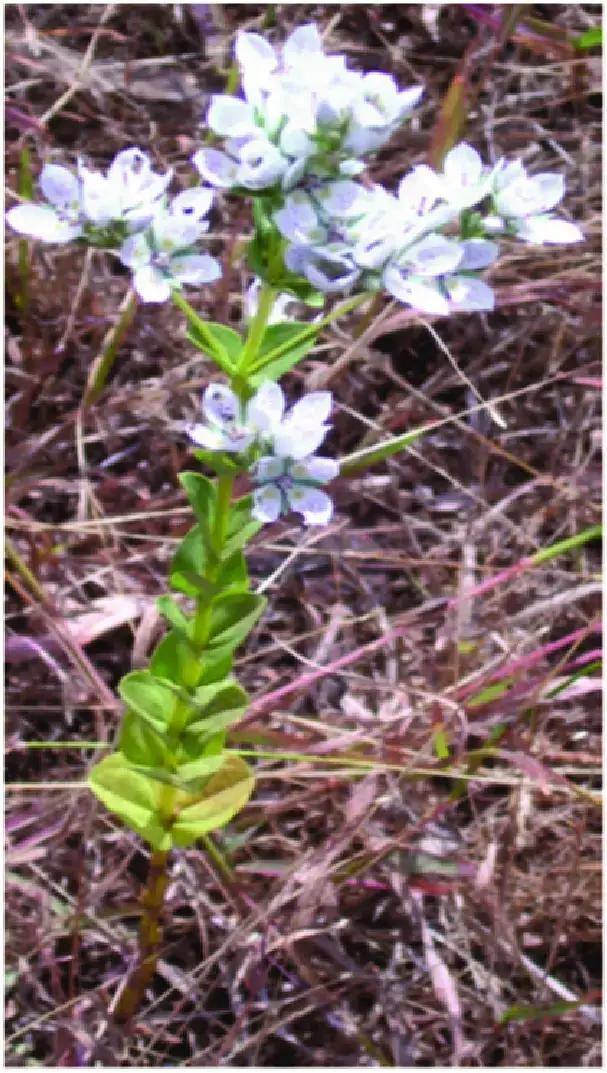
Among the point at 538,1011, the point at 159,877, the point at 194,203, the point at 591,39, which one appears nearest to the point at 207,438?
the point at 194,203

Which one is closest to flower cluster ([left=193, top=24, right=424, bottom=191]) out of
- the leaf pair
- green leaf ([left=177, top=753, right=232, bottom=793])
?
green leaf ([left=177, top=753, right=232, bottom=793])

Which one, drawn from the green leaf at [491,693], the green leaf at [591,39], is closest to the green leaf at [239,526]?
the green leaf at [491,693]

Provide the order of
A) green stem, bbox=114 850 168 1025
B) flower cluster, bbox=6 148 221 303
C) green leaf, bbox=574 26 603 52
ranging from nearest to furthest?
flower cluster, bbox=6 148 221 303 → green stem, bbox=114 850 168 1025 → green leaf, bbox=574 26 603 52

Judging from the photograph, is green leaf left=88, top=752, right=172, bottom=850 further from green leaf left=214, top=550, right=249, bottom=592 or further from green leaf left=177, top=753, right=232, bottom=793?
green leaf left=214, top=550, right=249, bottom=592

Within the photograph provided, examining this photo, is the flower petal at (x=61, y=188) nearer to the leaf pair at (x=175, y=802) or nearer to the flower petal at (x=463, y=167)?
the flower petal at (x=463, y=167)

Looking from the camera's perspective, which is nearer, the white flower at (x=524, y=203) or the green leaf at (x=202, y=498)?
the white flower at (x=524, y=203)

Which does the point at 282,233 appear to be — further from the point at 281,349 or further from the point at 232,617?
the point at 232,617
